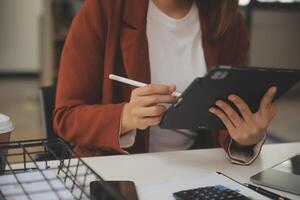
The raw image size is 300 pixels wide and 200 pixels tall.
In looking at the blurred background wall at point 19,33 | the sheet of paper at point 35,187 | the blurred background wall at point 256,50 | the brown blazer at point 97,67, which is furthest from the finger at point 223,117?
the blurred background wall at point 19,33

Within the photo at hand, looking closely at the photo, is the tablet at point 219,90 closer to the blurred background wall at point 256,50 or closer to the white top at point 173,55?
the white top at point 173,55

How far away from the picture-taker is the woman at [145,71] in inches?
34.9

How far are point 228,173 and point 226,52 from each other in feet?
1.43

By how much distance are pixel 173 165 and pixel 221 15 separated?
464 mm

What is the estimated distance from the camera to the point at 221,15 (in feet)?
3.76

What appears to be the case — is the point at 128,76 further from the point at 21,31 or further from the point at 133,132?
the point at 21,31

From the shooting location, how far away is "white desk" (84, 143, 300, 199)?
82cm

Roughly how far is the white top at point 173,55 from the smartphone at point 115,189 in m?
0.41

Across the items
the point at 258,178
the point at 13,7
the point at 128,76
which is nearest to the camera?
the point at 258,178

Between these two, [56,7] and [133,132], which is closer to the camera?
[133,132]

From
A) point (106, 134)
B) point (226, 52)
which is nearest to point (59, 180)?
point (106, 134)

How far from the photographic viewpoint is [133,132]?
3.20 feet

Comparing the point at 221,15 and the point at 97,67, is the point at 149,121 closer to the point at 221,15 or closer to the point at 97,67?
the point at 97,67

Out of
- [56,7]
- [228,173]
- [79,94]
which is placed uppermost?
[56,7]
